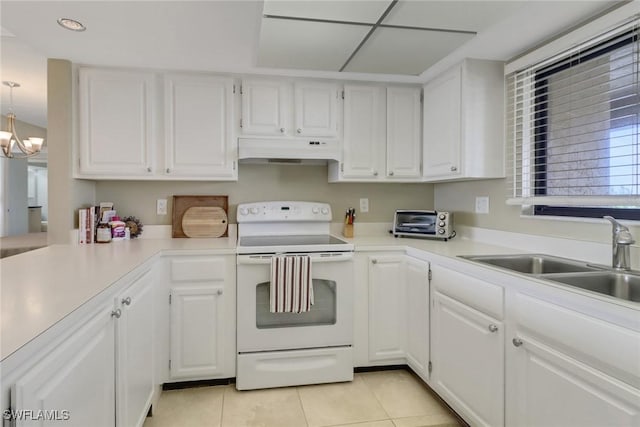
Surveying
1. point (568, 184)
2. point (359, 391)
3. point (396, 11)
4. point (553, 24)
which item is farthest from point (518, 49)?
point (359, 391)

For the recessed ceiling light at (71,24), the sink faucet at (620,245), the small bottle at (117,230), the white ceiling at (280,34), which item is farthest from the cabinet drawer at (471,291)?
the recessed ceiling light at (71,24)

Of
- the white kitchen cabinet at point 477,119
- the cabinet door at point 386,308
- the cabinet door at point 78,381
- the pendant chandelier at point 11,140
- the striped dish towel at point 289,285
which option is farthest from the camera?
the pendant chandelier at point 11,140

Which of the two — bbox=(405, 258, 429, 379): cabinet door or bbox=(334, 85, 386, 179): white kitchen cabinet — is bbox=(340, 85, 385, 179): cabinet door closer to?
bbox=(334, 85, 386, 179): white kitchen cabinet

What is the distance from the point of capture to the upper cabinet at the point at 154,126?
2434mm

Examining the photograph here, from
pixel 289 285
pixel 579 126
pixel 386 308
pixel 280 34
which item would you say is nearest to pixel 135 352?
pixel 289 285

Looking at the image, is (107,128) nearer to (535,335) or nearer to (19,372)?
(19,372)

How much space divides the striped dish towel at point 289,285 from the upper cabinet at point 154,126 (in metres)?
0.80

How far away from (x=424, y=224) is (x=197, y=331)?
1.70 metres

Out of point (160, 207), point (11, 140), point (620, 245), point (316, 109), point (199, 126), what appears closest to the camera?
point (620, 245)

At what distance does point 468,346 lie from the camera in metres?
1.77

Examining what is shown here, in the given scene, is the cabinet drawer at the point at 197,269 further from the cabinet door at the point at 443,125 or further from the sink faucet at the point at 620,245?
the sink faucet at the point at 620,245

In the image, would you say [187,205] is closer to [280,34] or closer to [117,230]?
[117,230]

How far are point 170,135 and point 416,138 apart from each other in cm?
177

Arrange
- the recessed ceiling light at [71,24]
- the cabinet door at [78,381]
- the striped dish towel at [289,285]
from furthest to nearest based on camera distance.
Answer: the striped dish towel at [289,285], the recessed ceiling light at [71,24], the cabinet door at [78,381]
